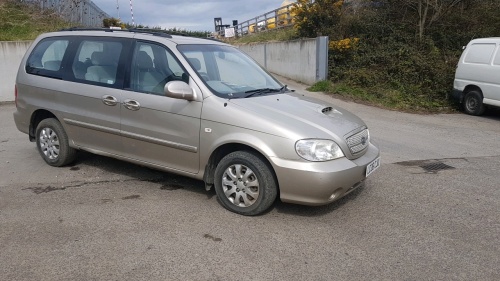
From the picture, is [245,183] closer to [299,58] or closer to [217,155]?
[217,155]

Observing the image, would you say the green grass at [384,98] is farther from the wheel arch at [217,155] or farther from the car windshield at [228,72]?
the wheel arch at [217,155]

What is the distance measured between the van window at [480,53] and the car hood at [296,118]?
7872 millimetres

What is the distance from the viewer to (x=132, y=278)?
334 cm

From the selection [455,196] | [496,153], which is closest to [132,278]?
[455,196]

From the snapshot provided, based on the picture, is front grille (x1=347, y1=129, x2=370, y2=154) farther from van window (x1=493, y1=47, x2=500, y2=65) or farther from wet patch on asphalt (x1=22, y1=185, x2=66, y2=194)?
van window (x1=493, y1=47, x2=500, y2=65)

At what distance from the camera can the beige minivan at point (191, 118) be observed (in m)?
4.28

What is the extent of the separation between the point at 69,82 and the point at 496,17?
1526cm

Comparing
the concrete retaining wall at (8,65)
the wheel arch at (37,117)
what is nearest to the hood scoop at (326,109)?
the wheel arch at (37,117)

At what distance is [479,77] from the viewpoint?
1136 cm

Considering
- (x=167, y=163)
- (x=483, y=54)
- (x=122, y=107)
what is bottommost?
(x=167, y=163)

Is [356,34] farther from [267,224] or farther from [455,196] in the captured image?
[267,224]

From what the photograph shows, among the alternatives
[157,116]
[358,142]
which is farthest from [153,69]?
[358,142]

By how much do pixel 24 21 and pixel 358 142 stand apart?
14688 mm

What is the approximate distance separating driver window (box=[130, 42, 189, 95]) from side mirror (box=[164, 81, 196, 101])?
0.23 m
